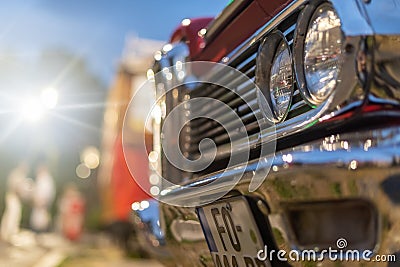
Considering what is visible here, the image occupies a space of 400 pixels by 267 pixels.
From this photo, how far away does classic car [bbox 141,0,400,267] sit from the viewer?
1160 mm

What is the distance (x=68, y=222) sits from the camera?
500 inches

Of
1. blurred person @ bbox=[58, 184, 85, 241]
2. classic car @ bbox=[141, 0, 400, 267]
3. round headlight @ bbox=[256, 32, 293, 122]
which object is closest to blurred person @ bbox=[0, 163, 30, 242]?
blurred person @ bbox=[58, 184, 85, 241]

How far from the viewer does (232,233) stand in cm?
176

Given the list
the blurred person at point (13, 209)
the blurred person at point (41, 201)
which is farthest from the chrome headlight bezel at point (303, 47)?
the blurred person at point (41, 201)

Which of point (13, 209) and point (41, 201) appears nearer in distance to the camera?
point (13, 209)

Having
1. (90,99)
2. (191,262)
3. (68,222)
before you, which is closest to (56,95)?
(68,222)

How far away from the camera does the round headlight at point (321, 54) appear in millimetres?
1373

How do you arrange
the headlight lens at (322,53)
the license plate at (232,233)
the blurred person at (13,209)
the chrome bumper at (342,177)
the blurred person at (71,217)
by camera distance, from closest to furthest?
the chrome bumper at (342,177) → the headlight lens at (322,53) → the license plate at (232,233) → the blurred person at (13,209) → the blurred person at (71,217)

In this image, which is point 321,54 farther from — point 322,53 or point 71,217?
point 71,217

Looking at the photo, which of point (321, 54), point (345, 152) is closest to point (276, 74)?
point (321, 54)

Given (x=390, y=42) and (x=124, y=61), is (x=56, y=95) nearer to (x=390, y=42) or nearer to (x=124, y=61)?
(x=124, y=61)

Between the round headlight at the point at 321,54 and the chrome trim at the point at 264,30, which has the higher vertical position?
the chrome trim at the point at 264,30

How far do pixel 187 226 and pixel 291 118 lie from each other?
0.79 meters

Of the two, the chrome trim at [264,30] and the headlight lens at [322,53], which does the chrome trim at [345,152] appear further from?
the chrome trim at [264,30]
